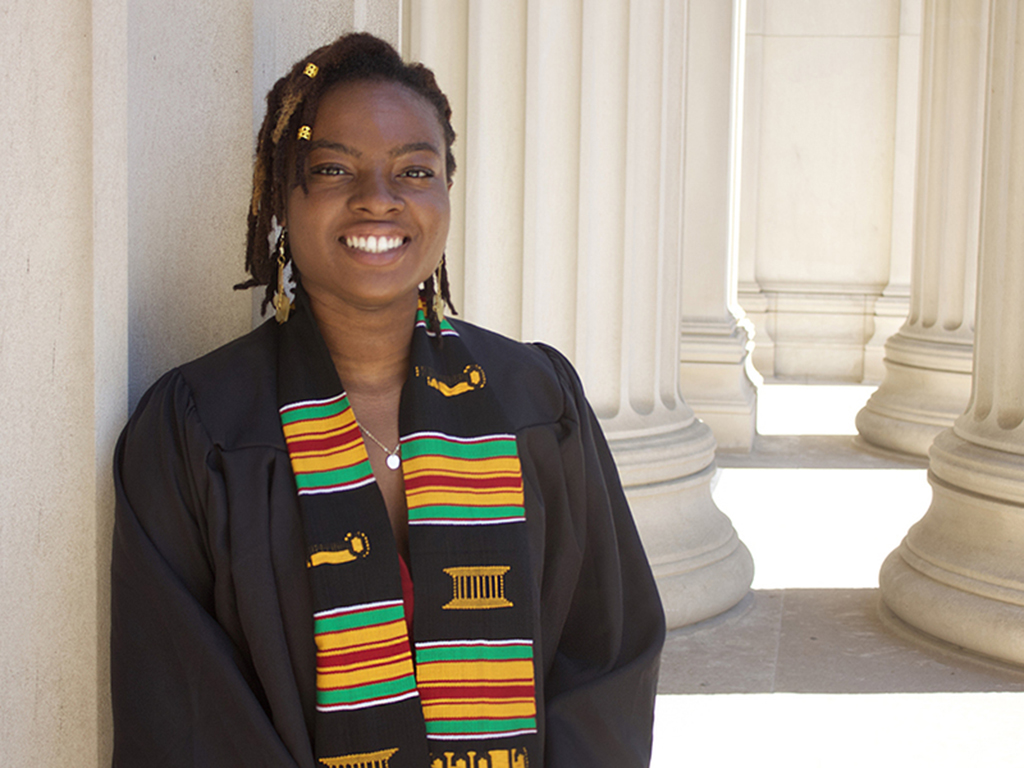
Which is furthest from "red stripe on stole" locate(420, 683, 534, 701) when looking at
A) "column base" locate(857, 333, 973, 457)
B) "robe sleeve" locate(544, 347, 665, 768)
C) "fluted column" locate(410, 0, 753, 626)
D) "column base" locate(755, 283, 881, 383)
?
"column base" locate(755, 283, 881, 383)

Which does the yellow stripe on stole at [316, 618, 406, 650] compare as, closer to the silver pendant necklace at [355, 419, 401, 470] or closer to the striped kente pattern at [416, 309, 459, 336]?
the silver pendant necklace at [355, 419, 401, 470]

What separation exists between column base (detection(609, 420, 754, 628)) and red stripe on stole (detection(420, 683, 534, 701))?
120 inches

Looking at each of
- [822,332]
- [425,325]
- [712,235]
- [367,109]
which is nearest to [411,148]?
[367,109]

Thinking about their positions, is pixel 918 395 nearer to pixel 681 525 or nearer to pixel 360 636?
pixel 681 525

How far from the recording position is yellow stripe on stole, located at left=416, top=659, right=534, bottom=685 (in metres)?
2.05

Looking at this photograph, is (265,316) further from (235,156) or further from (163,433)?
(163,433)

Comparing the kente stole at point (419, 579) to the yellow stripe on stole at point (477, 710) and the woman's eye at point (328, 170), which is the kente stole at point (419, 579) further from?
the woman's eye at point (328, 170)

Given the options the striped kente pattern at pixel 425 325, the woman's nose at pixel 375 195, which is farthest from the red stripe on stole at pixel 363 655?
the woman's nose at pixel 375 195

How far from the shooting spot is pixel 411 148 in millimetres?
2146

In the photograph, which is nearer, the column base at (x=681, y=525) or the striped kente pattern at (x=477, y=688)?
the striped kente pattern at (x=477, y=688)

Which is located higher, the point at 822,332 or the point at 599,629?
the point at 599,629

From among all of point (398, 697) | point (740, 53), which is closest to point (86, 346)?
point (398, 697)

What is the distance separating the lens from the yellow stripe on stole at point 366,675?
6.51 feet

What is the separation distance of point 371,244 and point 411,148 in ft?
0.66
